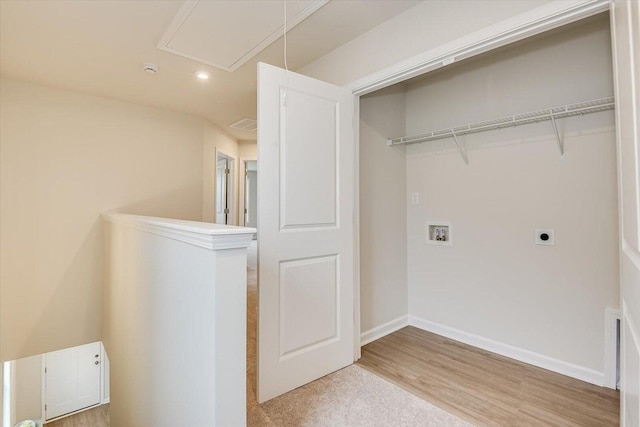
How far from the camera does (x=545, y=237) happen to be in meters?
2.02

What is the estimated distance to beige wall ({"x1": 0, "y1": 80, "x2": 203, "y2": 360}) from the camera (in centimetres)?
275

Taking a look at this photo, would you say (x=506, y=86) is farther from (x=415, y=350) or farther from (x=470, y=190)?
(x=415, y=350)

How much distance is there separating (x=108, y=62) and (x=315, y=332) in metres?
2.71

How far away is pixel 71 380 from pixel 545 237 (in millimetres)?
6870

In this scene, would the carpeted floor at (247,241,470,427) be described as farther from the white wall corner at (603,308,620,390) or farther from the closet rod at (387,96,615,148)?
the closet rod at (387,96,615,148)

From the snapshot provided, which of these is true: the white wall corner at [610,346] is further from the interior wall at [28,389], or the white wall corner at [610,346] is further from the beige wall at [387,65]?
the interior wall at [28,389]

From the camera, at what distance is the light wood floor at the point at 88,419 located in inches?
165

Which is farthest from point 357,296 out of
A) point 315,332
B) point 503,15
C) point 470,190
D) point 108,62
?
point 108,62

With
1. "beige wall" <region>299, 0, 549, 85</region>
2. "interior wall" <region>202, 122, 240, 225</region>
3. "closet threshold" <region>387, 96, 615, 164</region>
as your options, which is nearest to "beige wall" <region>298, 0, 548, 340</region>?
"beige wall" <region>299, 0, 549, 85</region>

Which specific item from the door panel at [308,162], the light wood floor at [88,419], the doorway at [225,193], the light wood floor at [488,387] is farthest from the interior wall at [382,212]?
the light wood floor at [88,419]

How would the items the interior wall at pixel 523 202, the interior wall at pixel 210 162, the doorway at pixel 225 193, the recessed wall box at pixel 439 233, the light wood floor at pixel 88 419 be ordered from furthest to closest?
the doorway at pixel 225 193
the light wood floor at pixel 88 419
the interior wall at pixel 210 162
the recessed wall box at pixel 439 233
the interior wall at pixel 523 202

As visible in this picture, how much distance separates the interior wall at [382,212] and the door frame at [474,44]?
0.29 meters

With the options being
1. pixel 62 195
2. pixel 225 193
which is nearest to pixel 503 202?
pixel 62 195

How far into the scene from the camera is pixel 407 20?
1.79m
